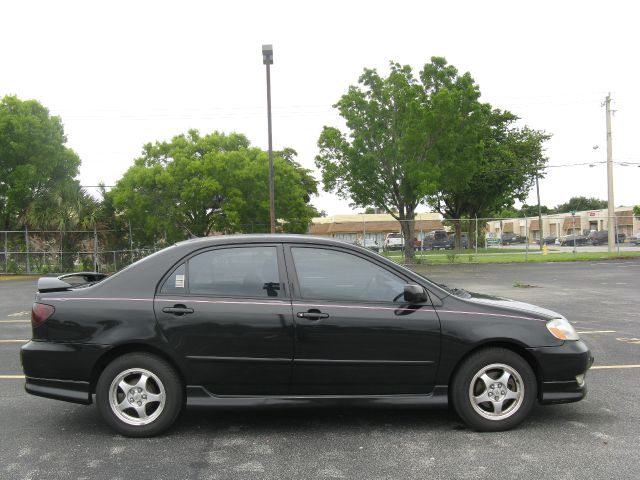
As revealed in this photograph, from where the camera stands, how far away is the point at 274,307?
13.6 ft

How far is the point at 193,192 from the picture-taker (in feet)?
86.5

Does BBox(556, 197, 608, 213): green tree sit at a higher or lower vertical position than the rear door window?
higher

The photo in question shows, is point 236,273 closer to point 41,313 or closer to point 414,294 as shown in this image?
point 414,294

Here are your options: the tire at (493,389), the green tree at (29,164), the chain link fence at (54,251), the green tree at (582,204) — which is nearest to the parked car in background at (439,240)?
the chain link fence at (54,251)

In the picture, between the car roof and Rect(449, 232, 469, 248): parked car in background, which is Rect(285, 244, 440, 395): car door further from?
Rect(449, 232, 469, 248): parked car in background

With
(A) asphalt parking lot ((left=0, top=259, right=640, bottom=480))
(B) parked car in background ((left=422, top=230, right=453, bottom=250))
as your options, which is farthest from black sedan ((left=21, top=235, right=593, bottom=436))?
(B) parked car in background ((left=422, top=230, right=453, bottom=250))

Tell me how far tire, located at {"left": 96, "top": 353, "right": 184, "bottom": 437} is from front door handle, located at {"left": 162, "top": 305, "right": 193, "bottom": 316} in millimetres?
388

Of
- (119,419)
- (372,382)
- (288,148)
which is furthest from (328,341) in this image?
(288,148)

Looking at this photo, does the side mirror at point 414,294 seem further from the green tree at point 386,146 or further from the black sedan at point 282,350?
the green tree at point 386,146

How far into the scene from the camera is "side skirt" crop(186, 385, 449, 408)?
4121 mm

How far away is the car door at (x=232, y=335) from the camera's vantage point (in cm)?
409

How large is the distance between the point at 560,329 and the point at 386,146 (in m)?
25.5

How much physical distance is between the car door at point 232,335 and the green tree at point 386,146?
24389 mm

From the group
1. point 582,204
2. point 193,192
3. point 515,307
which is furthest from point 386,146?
point 582,204
